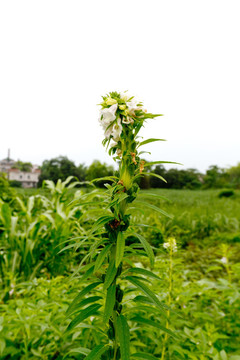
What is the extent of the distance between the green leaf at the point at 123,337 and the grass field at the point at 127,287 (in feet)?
0.39

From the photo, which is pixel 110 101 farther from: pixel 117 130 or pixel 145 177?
pixel 145 177

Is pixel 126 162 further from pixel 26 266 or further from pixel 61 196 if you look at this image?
pixel 61 196

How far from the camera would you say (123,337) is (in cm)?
69

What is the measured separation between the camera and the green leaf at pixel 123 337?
67cm

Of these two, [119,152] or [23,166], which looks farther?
[23,166]

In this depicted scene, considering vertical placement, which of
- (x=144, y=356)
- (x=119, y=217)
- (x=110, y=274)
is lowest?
(x=144, y=356)

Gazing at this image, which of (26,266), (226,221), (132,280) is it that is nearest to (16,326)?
(132,280)

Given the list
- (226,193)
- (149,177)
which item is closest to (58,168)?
(149,177)

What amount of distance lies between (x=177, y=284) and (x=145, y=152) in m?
1.27

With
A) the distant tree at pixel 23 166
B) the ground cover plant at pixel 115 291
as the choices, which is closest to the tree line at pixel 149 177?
the ground cover plant at pixel 115 291

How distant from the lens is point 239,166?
30.7 m

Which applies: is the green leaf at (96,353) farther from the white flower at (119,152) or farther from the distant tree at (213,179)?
the distant tree at (213,179)

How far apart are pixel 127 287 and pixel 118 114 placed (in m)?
0.55

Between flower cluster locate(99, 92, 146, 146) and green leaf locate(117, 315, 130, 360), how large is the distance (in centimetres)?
49
